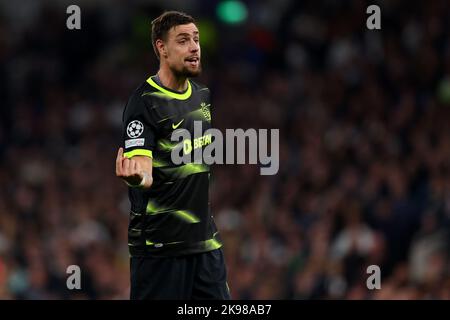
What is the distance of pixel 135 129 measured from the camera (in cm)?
655

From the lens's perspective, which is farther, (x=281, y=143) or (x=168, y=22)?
(x=281, y=143)


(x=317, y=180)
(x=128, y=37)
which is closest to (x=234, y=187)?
(x=317, y=180)

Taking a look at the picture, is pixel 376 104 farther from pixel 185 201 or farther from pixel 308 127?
pixel 185 201

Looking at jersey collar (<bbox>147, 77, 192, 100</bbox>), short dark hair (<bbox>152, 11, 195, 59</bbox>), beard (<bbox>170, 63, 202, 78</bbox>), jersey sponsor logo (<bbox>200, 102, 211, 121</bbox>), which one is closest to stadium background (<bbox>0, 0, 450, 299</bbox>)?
jersey sponsor logo (<bbox>200, 102, 211, 121</bbox>)

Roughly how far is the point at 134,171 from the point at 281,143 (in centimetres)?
805

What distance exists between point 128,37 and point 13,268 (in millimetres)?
5435

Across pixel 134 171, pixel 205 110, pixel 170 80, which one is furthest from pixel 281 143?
pixel 134 171

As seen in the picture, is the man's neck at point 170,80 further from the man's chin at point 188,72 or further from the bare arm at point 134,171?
the bare arm at point 134,171

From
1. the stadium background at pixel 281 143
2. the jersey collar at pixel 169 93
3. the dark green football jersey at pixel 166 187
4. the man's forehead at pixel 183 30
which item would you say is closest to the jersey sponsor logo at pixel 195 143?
the dark green football jersey at pixel 166 187

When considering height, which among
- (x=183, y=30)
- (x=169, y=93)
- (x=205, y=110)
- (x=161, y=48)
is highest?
(x=183, y=30)

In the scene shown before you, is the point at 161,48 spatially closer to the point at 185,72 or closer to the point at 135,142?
the point at 185,72

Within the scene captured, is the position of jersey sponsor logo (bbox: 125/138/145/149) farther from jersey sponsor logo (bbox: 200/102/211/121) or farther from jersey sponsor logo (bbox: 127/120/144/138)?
jersey sponsor logo (bbox: 200/102/211/121)

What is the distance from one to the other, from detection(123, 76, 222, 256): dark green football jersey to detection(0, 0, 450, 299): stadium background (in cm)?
441

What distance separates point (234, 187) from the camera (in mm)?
14047
